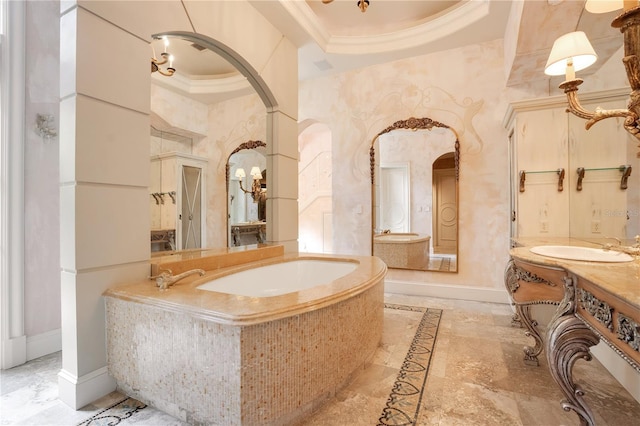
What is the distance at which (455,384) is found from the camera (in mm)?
1598

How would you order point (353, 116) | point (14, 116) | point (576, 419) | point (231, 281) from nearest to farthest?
1. point (576, 419)
2. point (14, 116)
3. point (231, 281)
4. point (353, 116)

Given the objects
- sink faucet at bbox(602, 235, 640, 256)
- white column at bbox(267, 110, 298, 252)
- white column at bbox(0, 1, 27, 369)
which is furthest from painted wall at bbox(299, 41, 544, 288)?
white column at bbox(0, 1, 27, 369)

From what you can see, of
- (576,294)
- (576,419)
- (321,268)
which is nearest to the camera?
(576,294)

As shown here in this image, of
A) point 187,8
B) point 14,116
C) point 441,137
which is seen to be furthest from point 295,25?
point 14,116

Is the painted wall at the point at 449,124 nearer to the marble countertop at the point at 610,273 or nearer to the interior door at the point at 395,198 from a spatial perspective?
the interior door at the point at 395,198

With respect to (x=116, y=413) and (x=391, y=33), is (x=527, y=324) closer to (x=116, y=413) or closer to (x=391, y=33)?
(x=116, y=413)

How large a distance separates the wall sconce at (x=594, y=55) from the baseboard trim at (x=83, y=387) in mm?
2708

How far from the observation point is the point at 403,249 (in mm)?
3512

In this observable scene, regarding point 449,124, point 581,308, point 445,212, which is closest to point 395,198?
point 445,212

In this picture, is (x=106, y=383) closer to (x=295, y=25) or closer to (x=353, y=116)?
(x=295, y=25)

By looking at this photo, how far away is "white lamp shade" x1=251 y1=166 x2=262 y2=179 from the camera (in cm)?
290

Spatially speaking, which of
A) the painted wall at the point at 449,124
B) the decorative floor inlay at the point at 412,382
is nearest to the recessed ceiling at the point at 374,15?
the painted wall at the point at 449,124

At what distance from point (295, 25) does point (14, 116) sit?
88.5 inches

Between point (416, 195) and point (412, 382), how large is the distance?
2.27m
